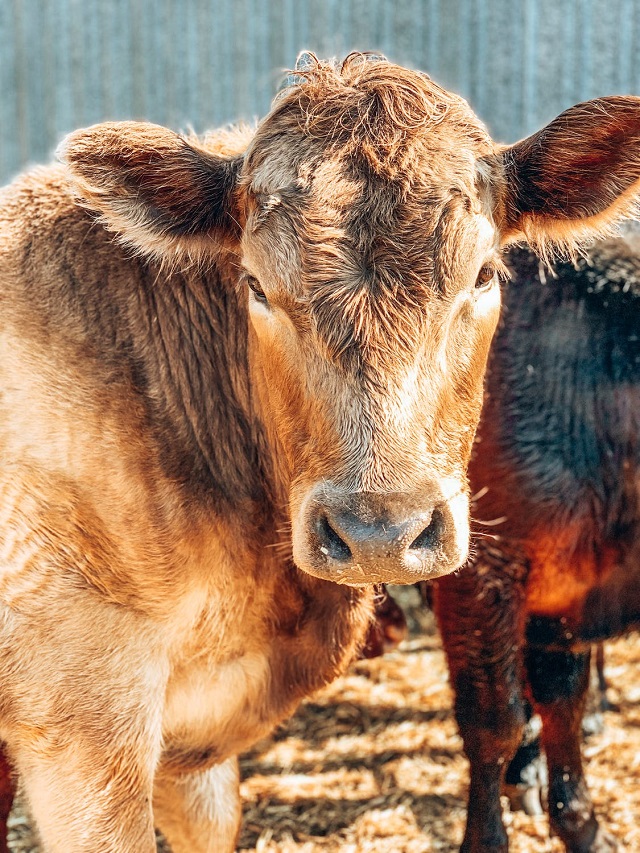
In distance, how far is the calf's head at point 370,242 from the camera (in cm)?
240

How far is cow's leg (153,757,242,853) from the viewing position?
3779 mm

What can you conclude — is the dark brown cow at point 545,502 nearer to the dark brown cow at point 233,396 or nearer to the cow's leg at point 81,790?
the dark brown cow at point 233,396

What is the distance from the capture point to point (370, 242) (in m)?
2.45

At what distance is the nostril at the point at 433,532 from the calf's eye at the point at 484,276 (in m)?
0.67

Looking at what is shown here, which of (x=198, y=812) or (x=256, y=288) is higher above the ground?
(x=256, y=288)

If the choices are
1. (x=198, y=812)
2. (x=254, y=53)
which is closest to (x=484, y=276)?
(x=198, y=812)

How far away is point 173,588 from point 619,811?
8.64 ft

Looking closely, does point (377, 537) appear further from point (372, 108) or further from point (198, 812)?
point (198, 812)

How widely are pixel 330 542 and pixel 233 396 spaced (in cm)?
104

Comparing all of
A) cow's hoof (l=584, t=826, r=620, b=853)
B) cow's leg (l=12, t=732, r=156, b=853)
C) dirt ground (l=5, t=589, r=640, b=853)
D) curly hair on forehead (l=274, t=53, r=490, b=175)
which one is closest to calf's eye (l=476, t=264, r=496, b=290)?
curly hair on forehead (l=274, t=53, r=490, b=175)

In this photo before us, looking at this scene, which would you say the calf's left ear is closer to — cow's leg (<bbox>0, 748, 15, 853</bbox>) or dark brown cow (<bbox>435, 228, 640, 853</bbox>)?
dark brown cow (<bbox>435, 228, 640, 853</bbox>)

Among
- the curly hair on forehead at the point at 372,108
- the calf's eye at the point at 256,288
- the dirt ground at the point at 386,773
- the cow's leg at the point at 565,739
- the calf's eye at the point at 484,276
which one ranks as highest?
the curly hair on forehead at the point at 372,108

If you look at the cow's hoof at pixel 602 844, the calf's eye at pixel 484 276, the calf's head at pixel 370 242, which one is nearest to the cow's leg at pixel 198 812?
the cow's hoof at pixel 602 844

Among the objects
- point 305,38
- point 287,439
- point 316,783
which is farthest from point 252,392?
point 305,38
